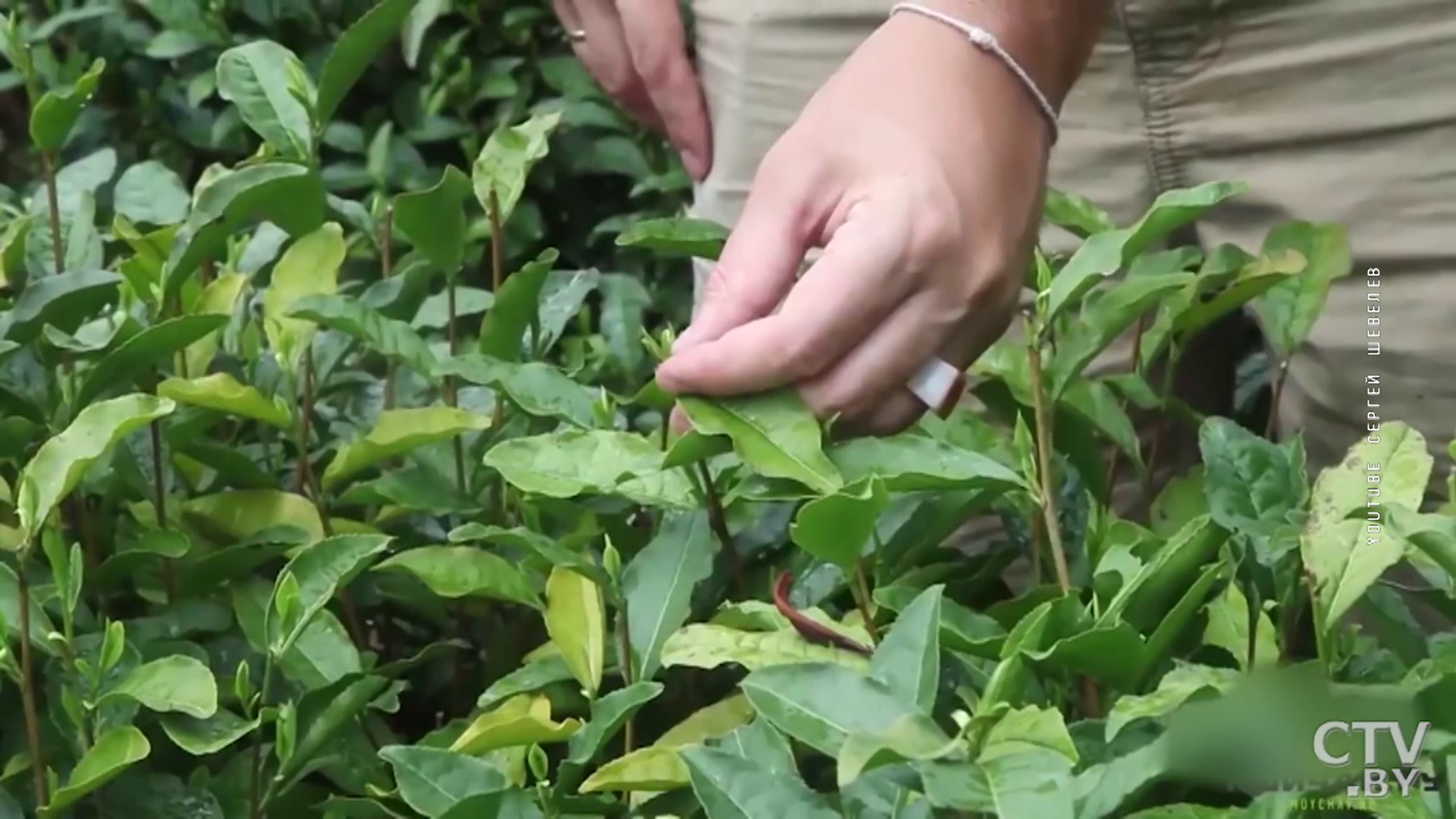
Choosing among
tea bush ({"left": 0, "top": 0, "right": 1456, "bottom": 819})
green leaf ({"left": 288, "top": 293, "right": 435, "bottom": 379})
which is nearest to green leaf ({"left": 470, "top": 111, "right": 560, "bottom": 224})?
tea bush ({"left": 0, "top": 0, "right": 1456, "bottom": 819})

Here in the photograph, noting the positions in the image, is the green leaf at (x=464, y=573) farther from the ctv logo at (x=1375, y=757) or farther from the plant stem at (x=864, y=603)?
the ctv logo at (x=1375, y=757)

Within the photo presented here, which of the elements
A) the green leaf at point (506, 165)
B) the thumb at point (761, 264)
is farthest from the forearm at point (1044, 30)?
the green leaf at point (506, 165)

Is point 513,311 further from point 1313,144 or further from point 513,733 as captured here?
point 1313,144

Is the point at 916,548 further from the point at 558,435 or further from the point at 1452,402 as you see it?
the point at 1452,402

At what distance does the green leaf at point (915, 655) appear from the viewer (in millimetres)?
525

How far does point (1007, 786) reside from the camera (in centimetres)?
47

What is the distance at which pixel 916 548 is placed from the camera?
74 cm

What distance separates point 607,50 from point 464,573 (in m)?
0.61

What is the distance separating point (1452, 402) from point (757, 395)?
51 centimetres

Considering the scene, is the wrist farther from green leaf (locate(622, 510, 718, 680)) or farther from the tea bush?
green leaf (locate(622, 510, 718, 680))

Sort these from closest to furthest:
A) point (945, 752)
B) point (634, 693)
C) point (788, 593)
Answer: point (945, 752) < point (634, 693) < point (788, 593)

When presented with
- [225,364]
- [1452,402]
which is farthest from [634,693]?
[1452,402]

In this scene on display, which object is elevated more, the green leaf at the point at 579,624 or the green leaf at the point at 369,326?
the green leaf at the point at 369,326

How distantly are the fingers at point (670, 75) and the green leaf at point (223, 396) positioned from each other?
1.57 feet
